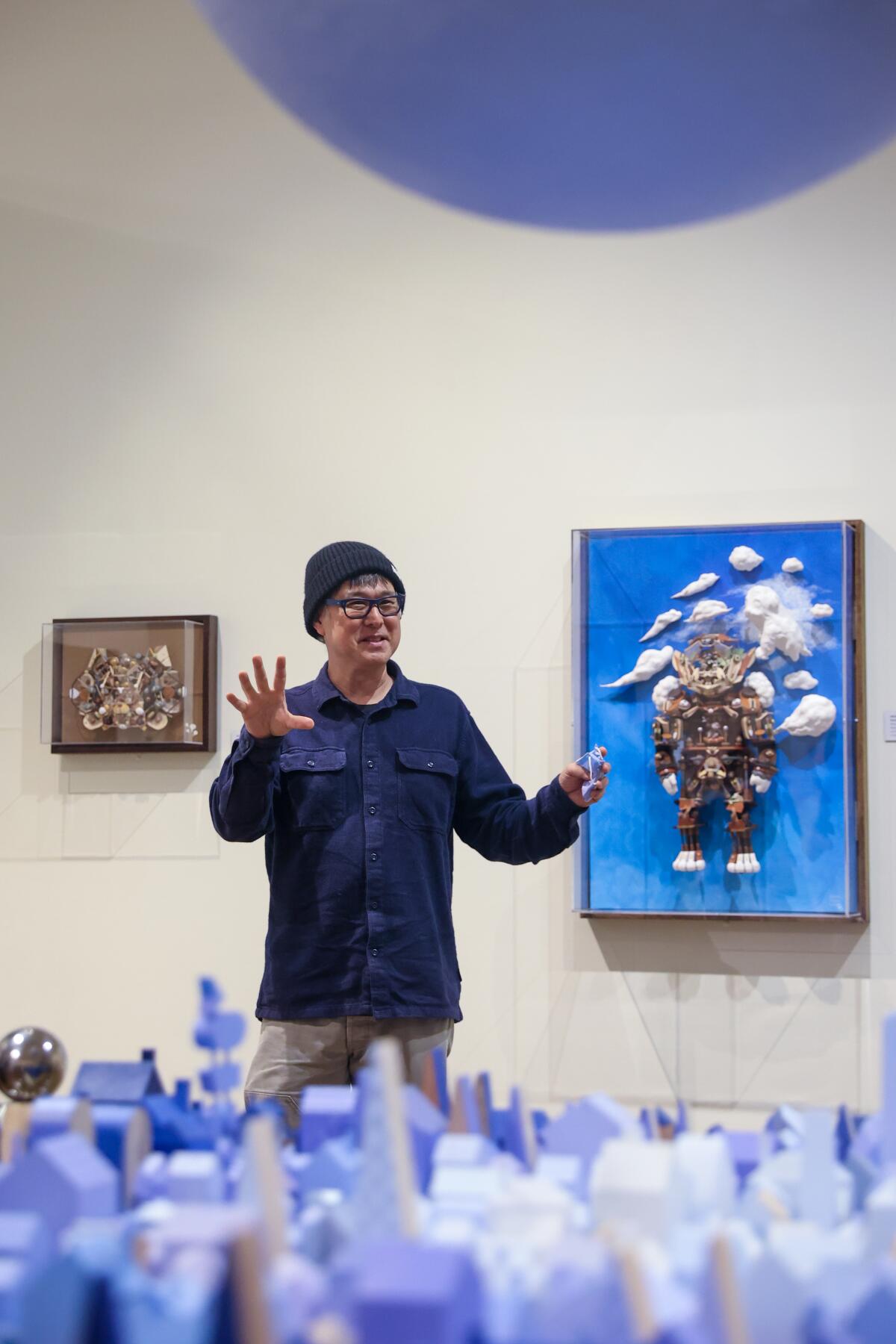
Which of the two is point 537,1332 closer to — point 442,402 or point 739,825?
point 739,825

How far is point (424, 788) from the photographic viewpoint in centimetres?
229

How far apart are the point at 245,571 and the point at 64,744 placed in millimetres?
588

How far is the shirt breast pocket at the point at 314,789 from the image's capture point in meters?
2.25

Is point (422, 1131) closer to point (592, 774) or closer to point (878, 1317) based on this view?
point (878, 1317)

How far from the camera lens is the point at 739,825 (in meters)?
3.11

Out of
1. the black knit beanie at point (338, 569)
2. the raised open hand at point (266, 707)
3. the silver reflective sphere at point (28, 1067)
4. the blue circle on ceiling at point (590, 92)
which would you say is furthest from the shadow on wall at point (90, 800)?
the blue circle on ceiling at point (590, 92)

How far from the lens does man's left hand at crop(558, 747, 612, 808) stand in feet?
7.14

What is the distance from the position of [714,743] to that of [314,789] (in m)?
1.17

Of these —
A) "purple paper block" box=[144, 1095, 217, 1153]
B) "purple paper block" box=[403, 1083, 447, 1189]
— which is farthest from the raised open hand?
"purple paper block" box=[403, 1083, 447, 1189]

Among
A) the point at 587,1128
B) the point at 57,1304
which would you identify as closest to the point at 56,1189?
the point at 57,1304

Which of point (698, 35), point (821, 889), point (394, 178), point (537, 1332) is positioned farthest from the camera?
point (821, 889)

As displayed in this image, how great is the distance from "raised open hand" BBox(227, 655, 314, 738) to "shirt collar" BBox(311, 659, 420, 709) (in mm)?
273

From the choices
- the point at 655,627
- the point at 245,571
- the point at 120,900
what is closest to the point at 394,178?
the point at 655,627

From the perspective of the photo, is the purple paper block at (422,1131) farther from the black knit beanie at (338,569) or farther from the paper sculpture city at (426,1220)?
the black knit beanie at (338,569)
